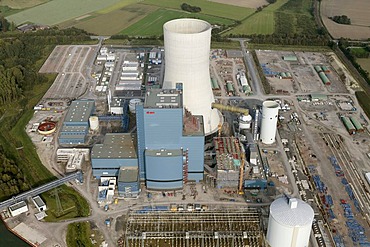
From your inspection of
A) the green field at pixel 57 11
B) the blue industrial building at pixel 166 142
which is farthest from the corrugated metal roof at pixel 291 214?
the green field at pixel 57 11

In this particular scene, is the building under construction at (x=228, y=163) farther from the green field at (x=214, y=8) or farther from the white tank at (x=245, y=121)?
the green field at (x=214, y=8)

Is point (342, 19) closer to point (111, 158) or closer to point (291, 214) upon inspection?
point (111, 158)

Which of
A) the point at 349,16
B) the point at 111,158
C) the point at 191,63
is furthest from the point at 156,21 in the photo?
the point at 111,158

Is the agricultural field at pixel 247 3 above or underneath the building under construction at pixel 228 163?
above

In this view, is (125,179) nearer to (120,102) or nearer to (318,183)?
(120,102)

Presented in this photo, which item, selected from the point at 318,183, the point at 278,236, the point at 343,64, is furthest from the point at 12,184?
the point at 343,64

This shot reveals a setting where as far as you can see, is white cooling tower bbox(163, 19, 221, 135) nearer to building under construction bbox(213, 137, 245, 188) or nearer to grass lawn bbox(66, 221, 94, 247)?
building under construction bbox(213, 137, 245, 188)

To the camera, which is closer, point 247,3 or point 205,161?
point 205,161
